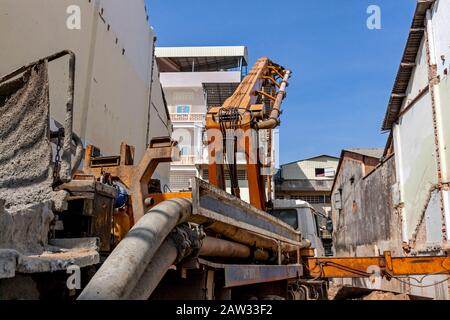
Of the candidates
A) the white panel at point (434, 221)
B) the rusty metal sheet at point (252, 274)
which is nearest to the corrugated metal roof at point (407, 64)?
the white panel at point (434, 221)

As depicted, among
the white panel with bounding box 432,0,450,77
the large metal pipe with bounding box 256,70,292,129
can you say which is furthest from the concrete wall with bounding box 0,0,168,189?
the white panel with bounding box 432,0,450,77

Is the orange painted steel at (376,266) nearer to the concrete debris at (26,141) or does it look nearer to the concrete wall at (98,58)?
the concrete wall at (98,58)

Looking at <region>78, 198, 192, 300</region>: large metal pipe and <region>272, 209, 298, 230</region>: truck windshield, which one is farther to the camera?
<region>272, 209, 298, 230</region>: truck windshield

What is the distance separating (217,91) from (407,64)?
20289 millimetres

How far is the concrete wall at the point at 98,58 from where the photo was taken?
6.66 metres

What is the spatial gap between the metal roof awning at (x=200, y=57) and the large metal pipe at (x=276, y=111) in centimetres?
2261

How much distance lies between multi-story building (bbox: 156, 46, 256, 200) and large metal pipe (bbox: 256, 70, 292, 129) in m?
15.5

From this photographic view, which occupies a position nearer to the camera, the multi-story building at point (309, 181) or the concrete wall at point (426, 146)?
the concrete wall at point (426, 146)

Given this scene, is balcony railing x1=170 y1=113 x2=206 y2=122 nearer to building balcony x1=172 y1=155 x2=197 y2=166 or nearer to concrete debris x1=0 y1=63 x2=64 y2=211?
building balcony x1=172 y1=155 x2=197 y2=166

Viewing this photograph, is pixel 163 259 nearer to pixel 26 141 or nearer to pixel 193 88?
pixel 26 141

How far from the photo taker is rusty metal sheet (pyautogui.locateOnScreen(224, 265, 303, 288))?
3.57 m

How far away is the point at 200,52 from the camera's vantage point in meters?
34.0

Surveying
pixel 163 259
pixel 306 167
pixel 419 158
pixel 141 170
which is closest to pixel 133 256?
pixel 163 259

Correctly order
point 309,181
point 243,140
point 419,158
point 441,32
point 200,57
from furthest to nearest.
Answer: point 309,181, point 200,57, point 419,158, point 441,32, point 243,140
